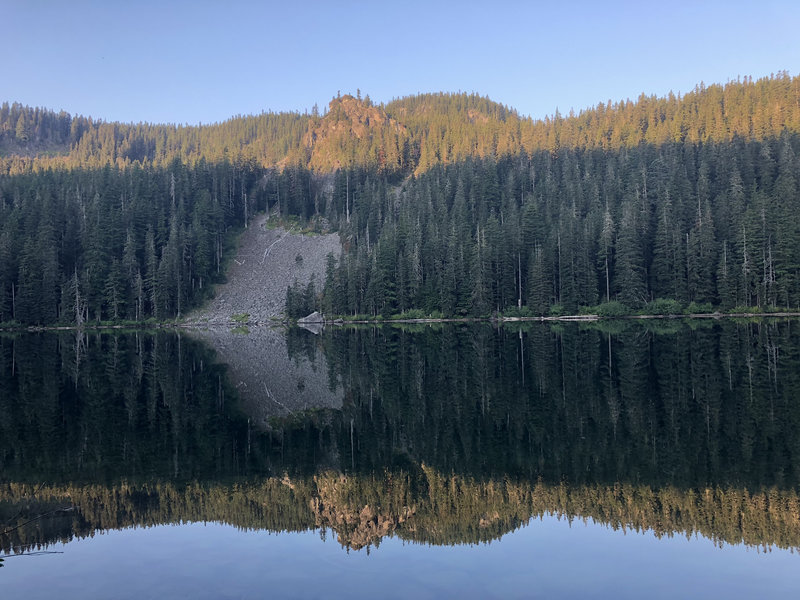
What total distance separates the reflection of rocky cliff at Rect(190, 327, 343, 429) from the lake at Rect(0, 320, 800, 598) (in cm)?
24

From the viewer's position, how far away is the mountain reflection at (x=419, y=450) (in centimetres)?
1059

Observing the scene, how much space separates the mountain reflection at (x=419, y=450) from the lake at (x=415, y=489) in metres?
0.07

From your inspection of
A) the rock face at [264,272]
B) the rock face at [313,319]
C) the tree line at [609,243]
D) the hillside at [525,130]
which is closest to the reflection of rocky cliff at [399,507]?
the tree line at [609,243]

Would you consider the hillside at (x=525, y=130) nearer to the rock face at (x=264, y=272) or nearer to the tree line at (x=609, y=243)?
the tree line at (x=609, y=243)

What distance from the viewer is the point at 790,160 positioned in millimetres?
99750

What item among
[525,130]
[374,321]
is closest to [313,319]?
[374,321]

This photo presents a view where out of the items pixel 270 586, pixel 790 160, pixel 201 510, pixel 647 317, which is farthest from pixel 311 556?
pixel 790 160

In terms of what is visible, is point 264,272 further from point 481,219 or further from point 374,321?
point 481,219

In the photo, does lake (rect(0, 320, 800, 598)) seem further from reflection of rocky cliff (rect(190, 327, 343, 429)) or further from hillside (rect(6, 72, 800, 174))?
hillside (rect(6, 72, 800, 174))

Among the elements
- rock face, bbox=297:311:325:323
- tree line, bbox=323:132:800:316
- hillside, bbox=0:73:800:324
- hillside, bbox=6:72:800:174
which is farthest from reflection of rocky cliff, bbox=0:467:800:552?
hillside, bbox=6:72:800:174

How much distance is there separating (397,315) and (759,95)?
9939cm

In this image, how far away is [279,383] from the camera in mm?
27922

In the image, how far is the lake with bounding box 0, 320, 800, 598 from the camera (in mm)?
8539

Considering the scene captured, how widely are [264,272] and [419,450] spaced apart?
109962 millimetres
